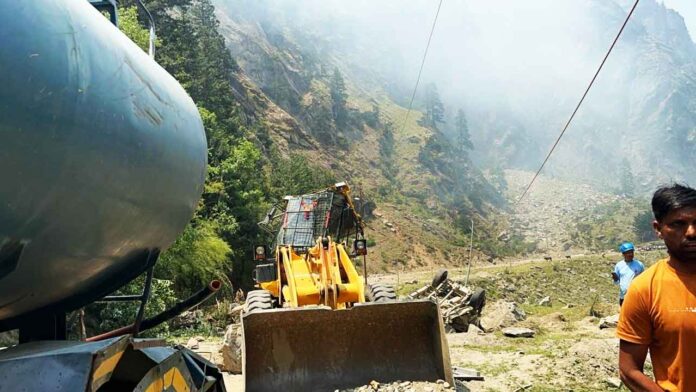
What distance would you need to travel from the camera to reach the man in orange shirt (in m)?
2.28

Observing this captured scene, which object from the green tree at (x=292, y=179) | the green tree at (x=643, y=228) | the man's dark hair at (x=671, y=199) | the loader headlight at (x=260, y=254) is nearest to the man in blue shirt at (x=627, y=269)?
the loader headlight at (x=260, y=254)

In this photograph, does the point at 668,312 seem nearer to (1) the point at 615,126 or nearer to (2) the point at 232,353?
(2) the point at 232,353

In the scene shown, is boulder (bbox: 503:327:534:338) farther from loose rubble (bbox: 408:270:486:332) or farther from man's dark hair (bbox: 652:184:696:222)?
man's dark hair (bbox: 652:184:696:222)

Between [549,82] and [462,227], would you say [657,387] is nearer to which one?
[462,227]

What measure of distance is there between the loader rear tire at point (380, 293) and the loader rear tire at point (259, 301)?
1389 millimetres

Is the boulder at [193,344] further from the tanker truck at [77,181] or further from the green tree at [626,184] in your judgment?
the green tree at [626,184]

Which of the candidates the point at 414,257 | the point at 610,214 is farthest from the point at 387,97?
the point at 414,257

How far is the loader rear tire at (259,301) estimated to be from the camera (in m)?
7.59

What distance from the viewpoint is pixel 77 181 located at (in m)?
1.96

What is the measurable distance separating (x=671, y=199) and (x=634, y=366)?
722 mm

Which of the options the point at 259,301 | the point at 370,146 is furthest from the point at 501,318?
the point at 370,146

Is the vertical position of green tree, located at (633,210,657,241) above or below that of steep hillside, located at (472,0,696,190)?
below

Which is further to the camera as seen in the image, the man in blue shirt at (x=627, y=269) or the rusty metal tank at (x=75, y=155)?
the man in blue shirt at (x=627, y=269)

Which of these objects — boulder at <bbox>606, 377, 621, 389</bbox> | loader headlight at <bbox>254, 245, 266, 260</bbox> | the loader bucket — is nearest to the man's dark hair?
the loader bucket
